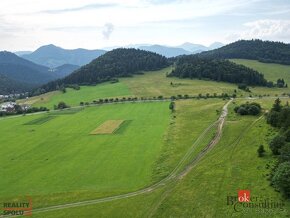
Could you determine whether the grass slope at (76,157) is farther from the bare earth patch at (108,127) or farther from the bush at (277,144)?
the bush at (277,144)

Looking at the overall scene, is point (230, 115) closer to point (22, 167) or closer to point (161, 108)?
point (161, 108)

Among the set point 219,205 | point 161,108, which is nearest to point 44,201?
point 219,205

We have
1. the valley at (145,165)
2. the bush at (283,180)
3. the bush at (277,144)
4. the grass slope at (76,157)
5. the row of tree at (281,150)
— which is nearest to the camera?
the bush at (283,180)

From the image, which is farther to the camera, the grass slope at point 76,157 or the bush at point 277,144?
the bush at point 277,144

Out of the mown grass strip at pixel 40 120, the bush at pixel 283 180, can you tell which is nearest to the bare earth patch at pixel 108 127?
the mown grass strip at pixel 40 120

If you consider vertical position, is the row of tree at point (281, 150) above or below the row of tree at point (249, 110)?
below

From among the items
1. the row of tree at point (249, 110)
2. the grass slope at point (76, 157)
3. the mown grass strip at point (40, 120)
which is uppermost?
the row of tree at point (249, 110)

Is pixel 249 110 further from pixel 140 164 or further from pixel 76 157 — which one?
Answer: pixel 76 157
